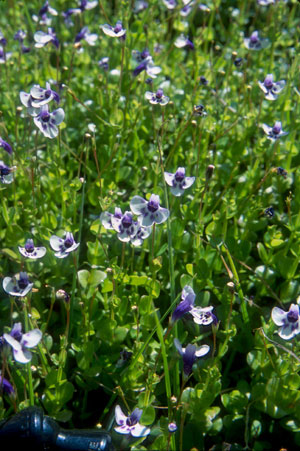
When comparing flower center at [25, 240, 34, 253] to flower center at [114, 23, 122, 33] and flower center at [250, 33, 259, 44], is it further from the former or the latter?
flower center at [250, 33, 259, 44]

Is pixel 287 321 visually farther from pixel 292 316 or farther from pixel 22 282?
pixel 22 282

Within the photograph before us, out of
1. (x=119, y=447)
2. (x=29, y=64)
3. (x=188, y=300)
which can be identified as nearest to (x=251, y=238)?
(x=188, y=300)

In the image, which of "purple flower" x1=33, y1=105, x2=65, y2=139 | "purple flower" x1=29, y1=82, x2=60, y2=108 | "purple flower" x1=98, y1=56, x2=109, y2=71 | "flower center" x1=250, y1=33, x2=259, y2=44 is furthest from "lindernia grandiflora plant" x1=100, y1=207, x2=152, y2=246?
"flower center" x1=250, y1=33, x2=259, y2=44

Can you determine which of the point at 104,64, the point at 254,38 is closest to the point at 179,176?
the point at 104,64

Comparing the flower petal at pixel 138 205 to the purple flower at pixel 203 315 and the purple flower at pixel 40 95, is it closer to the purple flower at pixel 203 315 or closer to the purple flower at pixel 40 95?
the purple flower at pixel 203 315

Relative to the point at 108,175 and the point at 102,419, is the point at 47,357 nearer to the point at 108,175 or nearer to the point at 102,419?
the point at 102,419

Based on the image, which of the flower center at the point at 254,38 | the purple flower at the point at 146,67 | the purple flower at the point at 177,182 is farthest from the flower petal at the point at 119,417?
the flower center at the point at 254,38
